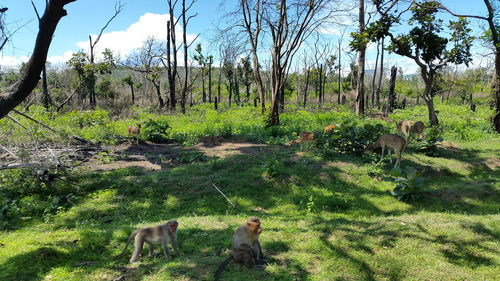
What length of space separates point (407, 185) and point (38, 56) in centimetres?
852

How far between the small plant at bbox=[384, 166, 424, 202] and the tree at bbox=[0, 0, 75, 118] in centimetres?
821

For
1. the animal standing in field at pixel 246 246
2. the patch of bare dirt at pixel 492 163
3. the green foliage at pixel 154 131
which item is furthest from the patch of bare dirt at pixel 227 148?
the patch of bare dirt at pixel 492 163

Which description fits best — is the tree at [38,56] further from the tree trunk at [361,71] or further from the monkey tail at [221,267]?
the tree trunk at [361,71]

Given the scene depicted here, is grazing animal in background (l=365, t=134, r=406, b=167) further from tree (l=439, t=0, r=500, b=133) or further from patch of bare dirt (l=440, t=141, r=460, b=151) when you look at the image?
tree (l=439, t=0, r=500, b=133)

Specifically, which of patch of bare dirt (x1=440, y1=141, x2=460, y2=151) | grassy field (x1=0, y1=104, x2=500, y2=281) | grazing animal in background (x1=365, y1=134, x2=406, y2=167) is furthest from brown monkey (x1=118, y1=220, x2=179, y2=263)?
patch of bare dirt (x1=440, y1=141, x2=460, y2=151)

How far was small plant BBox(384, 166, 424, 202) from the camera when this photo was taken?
877 centimetres

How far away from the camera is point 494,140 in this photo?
1476 cm

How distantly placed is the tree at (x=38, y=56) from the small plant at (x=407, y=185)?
8.21 metres

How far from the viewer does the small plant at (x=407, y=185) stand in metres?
8.77

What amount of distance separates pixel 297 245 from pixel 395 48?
15.0m

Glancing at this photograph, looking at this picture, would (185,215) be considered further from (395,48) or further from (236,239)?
(395,48)

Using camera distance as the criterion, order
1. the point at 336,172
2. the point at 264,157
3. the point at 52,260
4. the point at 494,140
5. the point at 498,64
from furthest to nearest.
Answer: the point at 498,64, the point at 494,140, the point at 264,157, the point at 336,172, the point at 52,260

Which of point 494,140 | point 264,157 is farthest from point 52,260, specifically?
point 494,140

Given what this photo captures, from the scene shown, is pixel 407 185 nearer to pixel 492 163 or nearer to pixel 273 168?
pixel 273 168
